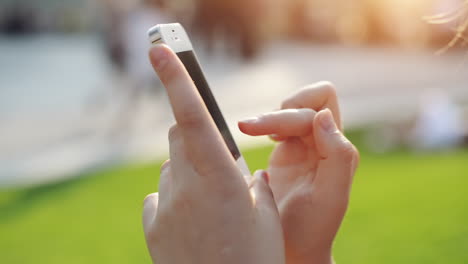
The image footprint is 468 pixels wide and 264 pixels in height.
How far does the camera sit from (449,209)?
4.63 meters

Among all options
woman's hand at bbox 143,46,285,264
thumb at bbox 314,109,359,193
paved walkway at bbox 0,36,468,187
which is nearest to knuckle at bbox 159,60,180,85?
woman's hand at bbox 143,46,285,264

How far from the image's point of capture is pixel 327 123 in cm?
128

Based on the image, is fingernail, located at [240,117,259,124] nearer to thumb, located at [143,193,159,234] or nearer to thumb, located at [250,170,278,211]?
thumb, located at [250,170,278,211]

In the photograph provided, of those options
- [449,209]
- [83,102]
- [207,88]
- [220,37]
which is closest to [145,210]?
[207,88]

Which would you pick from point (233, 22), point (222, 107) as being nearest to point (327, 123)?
point (222, 107)

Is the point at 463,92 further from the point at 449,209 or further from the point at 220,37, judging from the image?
the point at 220,37

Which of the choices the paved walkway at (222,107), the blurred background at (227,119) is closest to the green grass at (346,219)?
the blurred background at (227,119)

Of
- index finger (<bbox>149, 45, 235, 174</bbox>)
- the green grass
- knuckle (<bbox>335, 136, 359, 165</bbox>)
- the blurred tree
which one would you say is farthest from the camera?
the blurred tree

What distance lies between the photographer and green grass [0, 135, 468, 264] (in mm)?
3973

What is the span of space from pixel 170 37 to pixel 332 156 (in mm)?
449

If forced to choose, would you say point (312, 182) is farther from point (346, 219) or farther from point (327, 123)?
point (346, 219)

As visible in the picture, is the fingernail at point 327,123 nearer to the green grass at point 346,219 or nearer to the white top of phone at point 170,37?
the white top of phone at point 170,37

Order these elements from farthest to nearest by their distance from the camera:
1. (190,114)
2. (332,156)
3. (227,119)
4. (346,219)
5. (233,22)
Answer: (233,22), (227,119), (346,219), (332,156), (190,114)

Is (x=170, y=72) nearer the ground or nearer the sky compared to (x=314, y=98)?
nearer the sky
